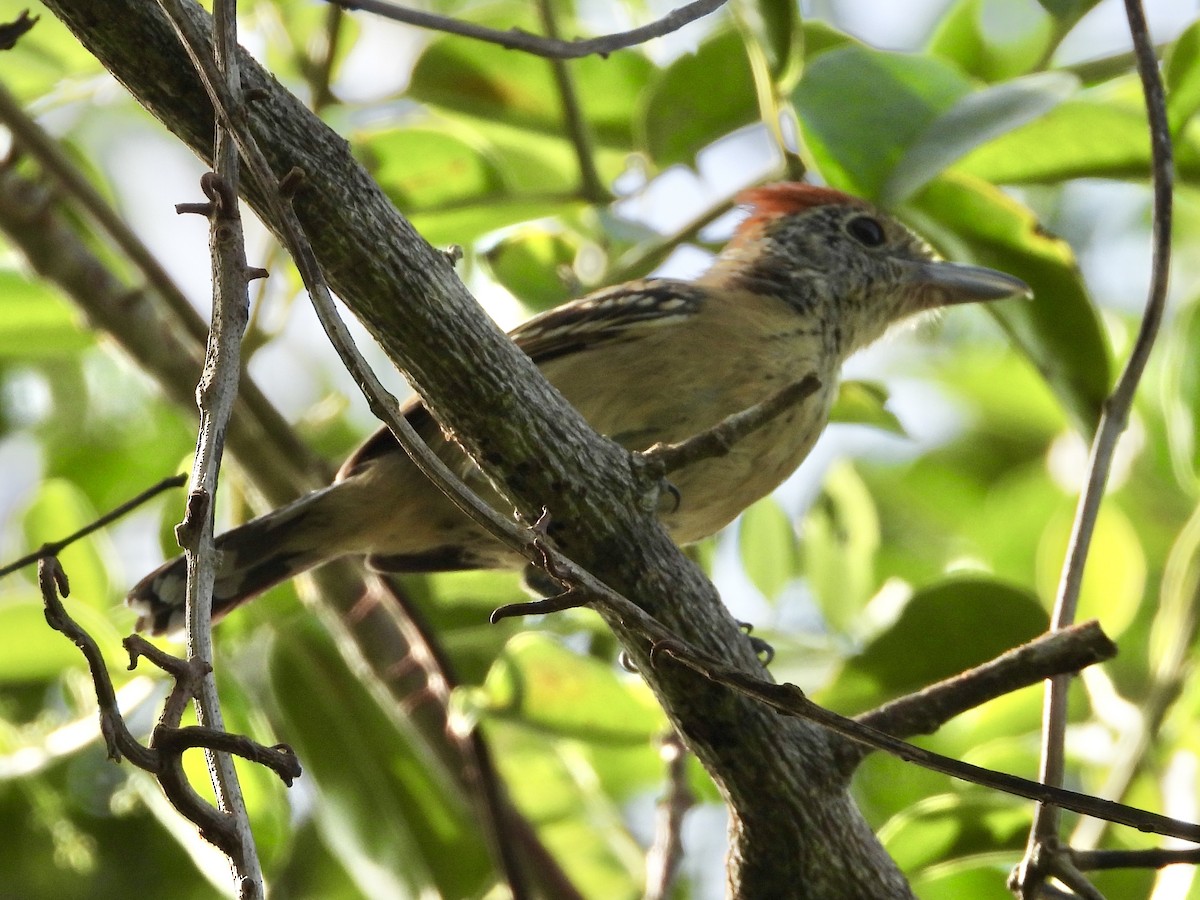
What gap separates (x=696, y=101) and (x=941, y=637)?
5.48 ft

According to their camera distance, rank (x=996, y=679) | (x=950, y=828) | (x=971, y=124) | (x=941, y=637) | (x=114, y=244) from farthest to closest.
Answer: (x=114, y=244)
(x=941, y=637)
(x=950, y=828)
(x=971, y=124)
(x=996, y=679)

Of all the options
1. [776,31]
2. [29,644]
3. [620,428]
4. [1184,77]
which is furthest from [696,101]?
[29,644]

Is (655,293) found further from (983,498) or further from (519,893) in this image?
(983,498)

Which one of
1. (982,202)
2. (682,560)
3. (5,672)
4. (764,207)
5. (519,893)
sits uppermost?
(764,207)

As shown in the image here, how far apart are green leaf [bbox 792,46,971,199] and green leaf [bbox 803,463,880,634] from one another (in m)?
1.24

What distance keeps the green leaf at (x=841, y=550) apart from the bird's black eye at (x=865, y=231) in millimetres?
926

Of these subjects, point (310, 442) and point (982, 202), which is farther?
point (310, 442)

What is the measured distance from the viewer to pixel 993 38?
4.30 meters

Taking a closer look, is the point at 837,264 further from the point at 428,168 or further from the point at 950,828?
the point at 950,828

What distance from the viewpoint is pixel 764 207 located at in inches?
199

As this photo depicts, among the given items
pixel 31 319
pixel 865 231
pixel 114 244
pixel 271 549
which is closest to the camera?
pixel 271 549

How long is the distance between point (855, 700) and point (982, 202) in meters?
1.32

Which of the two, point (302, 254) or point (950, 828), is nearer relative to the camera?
point (302, 254)

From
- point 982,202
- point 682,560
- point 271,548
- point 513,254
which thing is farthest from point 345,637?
point 982,202
